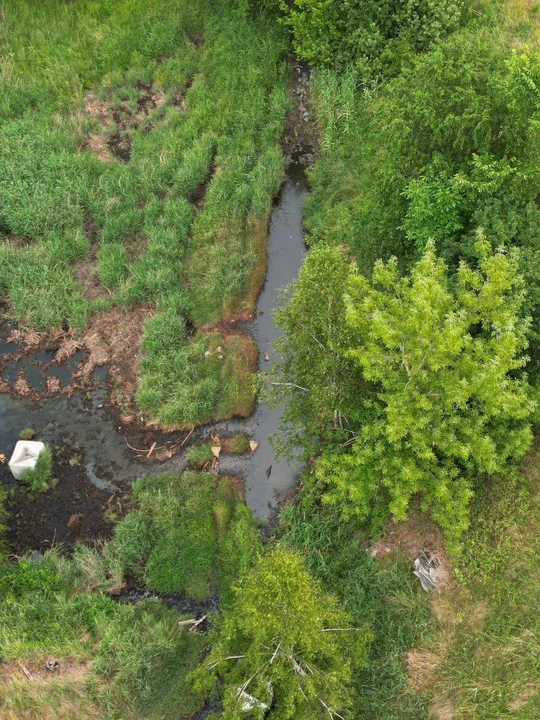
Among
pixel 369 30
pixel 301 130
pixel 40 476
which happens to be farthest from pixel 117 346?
pixel 369 30

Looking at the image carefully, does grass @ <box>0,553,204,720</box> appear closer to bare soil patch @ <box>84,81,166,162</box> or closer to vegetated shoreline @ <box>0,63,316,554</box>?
vegetated shoreline @ <box>0,63,316,554</box>

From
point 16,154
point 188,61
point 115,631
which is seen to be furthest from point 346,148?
point 115,631

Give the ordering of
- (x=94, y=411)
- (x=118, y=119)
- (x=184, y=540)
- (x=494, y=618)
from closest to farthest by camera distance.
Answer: (x=494, y=618) < (x=184, y=540) < (x=94, y=411) < (x=118, y=119)

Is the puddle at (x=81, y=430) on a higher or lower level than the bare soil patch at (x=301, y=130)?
lower

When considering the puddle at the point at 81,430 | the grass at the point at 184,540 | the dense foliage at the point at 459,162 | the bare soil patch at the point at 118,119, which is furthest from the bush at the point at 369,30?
the grass at the point at 184,540

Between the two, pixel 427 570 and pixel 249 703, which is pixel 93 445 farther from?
pixel 427 570

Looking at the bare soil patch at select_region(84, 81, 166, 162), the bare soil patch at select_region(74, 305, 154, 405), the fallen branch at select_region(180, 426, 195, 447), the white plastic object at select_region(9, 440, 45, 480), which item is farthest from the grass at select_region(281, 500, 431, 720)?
the bare soil patch at select_region(84, 81, 166, 162)

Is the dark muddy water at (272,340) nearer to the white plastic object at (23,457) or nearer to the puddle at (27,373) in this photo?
the white plastic object at (23,457)

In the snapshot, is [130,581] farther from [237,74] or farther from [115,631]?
[237,74]
